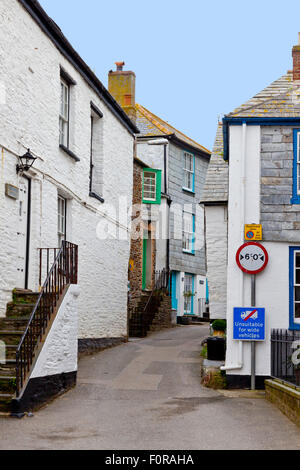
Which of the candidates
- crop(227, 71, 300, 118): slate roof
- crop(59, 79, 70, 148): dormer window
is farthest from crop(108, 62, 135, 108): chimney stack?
crop(227, 71, 300, 118): slate roof

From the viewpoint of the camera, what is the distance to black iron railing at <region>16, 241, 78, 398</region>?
10.8 m

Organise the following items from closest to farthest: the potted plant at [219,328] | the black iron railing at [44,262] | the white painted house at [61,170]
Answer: the white painted house at [61,170]
the black iron railing at [44,262]
the potted plant at [219,328]

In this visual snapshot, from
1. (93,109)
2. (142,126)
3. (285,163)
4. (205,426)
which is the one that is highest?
(142,126)

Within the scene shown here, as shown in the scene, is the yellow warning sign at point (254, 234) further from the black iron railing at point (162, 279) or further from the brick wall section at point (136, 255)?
the black iron railing at point (162, 279)

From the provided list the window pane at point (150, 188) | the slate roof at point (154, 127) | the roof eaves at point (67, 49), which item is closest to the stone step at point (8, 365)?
the roof eaves at point (67, 49)

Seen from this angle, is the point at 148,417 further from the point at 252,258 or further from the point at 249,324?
the point at 252,258

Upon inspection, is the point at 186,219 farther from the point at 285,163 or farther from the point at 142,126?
the point at 285,163

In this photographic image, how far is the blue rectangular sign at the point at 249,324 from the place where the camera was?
45.7 ft

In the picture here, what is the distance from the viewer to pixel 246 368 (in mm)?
14016

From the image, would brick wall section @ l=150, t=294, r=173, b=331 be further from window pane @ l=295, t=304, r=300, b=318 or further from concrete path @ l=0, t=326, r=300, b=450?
window pane @ l=295, t=304, r=300, b=318

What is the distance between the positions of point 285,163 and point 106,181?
667 cm

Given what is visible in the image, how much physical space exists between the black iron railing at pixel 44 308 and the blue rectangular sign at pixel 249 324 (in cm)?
336

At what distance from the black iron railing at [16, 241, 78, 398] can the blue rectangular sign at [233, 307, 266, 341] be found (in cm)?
336
